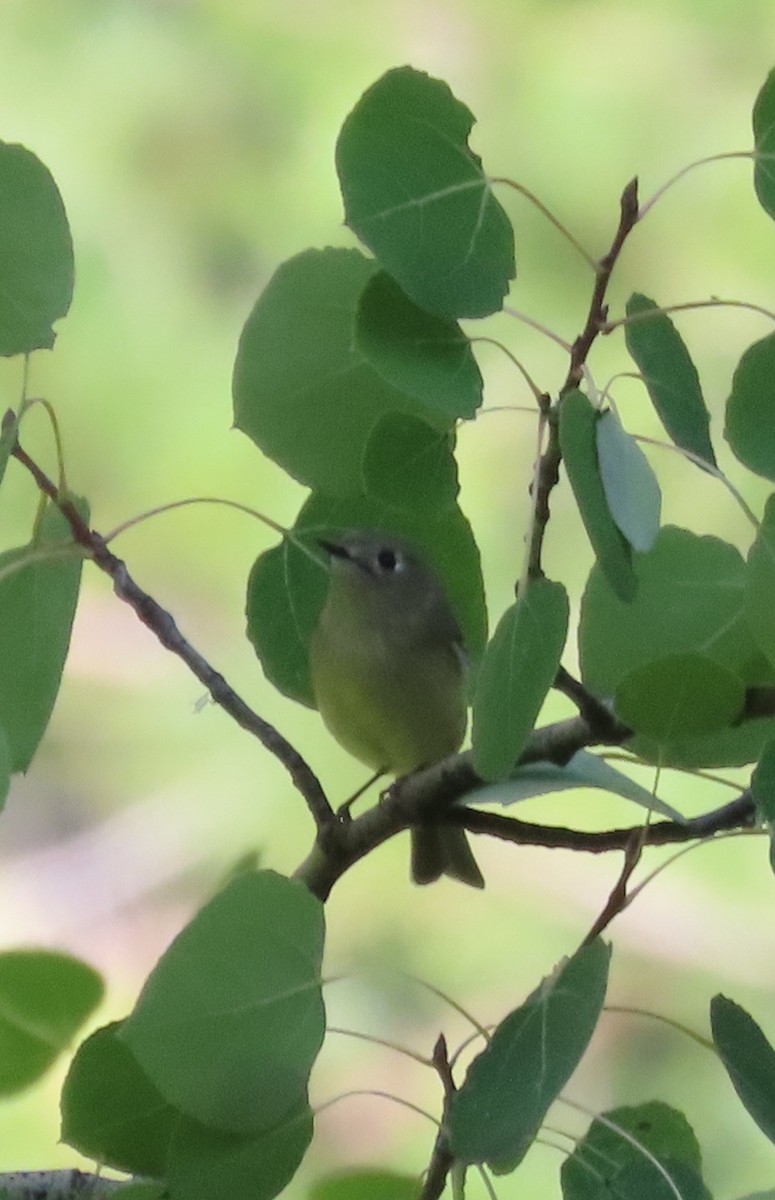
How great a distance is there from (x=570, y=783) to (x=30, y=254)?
0.87 ft

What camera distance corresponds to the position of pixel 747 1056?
507mm

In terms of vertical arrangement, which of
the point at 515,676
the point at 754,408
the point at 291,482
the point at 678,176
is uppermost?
the point at 291,482

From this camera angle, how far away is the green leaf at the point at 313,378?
52 centimetres

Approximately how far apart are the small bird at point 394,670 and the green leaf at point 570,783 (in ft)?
1.56

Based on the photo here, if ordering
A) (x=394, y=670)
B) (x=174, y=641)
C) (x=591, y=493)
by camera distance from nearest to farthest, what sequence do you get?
(x=591, y=493) < (x=174, y=641) < (x=394, y=670)

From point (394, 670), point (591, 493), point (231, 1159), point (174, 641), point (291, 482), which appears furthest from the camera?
point (291, 482)

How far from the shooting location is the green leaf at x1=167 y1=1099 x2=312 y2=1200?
53cm

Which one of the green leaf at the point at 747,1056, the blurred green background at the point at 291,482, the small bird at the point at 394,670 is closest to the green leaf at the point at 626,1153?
the green leaf at the point at 747,1056

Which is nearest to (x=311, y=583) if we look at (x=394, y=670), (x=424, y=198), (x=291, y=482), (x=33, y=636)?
(x=33, y=636)

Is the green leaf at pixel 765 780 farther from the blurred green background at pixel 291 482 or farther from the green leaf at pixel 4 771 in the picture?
the blurred green background at pixel 291 482

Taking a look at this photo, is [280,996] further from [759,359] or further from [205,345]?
[205,345]

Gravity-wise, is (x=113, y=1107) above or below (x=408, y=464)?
below

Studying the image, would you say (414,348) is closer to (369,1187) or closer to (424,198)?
(424,198)

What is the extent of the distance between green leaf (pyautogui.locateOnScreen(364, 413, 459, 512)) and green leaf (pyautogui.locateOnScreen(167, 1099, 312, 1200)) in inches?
8.5
